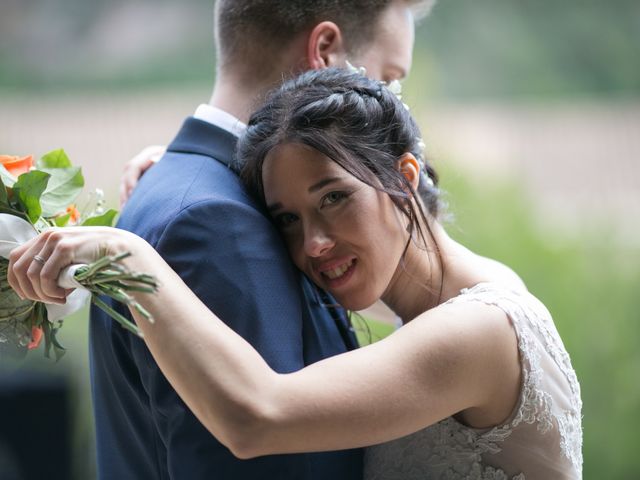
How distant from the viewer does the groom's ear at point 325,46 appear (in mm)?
2156

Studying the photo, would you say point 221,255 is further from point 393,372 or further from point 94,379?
point 94,379

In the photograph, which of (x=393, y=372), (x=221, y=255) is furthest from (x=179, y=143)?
(x=393, y=372)

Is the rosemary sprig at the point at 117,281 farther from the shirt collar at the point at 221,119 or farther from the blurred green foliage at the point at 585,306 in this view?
the blurred green foliage at the point at 585,306

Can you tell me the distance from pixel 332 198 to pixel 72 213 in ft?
1.79

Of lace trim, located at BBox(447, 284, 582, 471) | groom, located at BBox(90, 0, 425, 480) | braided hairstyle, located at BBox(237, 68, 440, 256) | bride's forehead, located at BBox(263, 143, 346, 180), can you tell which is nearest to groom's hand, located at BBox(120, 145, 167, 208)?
groom, located at BBox(90, 0, 425, 480)

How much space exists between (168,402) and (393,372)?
0.41 metres

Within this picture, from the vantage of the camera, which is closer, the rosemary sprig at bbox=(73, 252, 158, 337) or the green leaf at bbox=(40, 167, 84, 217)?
the rosemary sprig at bbox=(73, 252, 158, 337)

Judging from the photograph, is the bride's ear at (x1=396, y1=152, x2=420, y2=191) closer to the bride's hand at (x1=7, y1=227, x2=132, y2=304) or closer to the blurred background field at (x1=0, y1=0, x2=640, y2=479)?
the blurred background field at (x1=0, y1=0, x2=640, y2=479)

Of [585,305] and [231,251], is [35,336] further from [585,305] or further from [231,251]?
[585,305]

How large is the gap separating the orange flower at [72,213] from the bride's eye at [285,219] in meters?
0.42

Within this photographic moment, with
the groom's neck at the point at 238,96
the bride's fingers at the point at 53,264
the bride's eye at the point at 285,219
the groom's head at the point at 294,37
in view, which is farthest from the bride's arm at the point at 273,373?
the groom's head at the point at 294,37

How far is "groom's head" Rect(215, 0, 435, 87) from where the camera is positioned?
7.14 feet

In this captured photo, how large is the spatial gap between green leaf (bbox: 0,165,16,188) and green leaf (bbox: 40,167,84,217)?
2.8 inches

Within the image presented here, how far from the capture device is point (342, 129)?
1.87 meters
